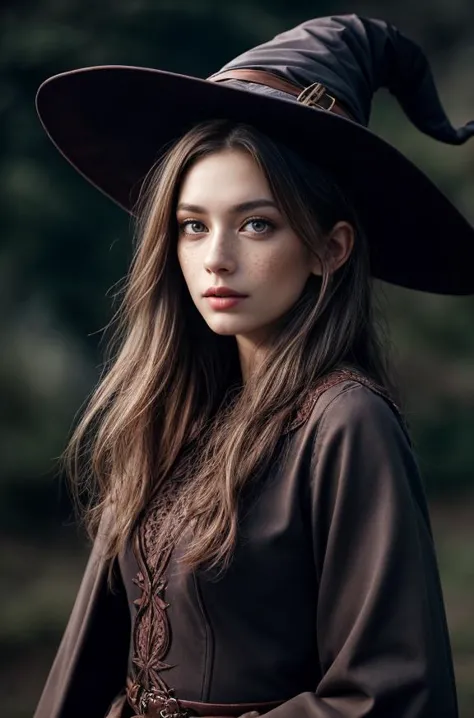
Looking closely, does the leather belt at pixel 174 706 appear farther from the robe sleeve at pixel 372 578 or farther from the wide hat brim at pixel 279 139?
the wide hat brim at pixel 279 139

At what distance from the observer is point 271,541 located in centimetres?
142

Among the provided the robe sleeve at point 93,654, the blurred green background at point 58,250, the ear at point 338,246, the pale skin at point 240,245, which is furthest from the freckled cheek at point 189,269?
the blurred green background at point 58,250

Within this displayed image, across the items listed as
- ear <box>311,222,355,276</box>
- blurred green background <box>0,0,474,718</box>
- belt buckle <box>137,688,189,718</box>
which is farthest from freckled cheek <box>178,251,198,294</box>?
blurred green background <box>0,0,474,718</box>

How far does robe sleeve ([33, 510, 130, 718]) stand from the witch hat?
569mm

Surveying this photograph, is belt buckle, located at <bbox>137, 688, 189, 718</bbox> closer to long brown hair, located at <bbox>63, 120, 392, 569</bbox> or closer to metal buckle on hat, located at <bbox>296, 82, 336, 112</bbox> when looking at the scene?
long brown hair, located at <bbox>63, 120, 392, 569</bbox>

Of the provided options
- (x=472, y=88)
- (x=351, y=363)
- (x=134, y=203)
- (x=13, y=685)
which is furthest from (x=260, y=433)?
(x=472, y=88)

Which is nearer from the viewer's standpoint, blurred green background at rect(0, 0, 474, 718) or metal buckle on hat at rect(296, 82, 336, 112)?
metal buckle on hat at rect(296, 82, 336, 112)

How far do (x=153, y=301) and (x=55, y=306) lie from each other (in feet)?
7.17

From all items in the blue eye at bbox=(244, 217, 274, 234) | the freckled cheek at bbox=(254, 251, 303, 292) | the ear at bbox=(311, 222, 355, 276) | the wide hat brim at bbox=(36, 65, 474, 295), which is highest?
the wide hat brim at bbox=(36, 65, 474, 295)

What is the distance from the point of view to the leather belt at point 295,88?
4.99ft

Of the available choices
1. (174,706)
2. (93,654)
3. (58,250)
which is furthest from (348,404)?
(58,250)

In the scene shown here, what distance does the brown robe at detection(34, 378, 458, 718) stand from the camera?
4.38 feet

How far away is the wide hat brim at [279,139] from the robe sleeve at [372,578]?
32cm

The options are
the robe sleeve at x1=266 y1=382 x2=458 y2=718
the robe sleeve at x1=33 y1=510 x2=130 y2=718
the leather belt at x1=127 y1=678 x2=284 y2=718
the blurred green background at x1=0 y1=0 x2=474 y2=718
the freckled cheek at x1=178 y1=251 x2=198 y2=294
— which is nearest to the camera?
the robe sleeve at x1=266 y1=382 x2=458 y2=718
